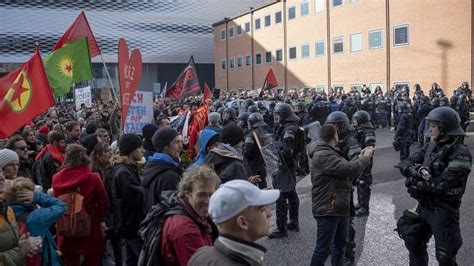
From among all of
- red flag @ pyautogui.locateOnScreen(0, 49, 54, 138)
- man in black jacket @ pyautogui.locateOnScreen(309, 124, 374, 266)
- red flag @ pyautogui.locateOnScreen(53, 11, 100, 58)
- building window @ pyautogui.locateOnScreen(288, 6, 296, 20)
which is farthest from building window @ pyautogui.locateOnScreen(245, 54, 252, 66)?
man in black jacket @ pyautogui.locateOnScreen(309, 124, 374, 266)

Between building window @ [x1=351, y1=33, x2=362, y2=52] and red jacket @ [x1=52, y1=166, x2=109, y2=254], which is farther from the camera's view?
building window @ [x1=351, y1=33, x2=362, y2=52]

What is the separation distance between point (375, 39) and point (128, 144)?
1191 inches

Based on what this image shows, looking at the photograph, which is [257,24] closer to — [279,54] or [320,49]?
[279,54]

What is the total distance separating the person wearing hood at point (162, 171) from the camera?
162 inches

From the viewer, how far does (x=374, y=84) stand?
33031 millimetres

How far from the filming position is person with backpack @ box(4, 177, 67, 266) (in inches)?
158

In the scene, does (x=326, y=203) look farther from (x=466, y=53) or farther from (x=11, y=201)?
(x=466, y=53)

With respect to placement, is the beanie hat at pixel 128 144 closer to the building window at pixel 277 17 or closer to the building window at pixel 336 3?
the building window at pixel 336 3

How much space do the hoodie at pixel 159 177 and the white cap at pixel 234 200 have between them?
1.77m

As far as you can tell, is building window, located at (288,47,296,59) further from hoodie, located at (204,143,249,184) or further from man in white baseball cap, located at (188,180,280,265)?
man in white baseball cap, located at (188,180,280,265)

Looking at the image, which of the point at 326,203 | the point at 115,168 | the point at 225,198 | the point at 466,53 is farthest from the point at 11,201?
the point at 466,53

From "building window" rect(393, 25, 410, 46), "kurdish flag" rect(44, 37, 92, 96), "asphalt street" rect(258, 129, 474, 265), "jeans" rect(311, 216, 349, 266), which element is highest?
"building window" rect(393, 25, 410, 46)

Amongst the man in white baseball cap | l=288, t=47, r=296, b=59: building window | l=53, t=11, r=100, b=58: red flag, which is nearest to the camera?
the man in white baseball cap

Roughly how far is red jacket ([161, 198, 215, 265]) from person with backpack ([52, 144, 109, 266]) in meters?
1.98
